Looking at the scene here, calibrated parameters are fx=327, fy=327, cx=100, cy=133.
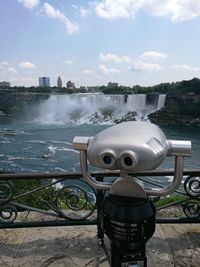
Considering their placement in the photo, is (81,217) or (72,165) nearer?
(81,217)

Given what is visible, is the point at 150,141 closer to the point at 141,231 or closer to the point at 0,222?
the point at 141,231

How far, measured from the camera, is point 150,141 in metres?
1.02

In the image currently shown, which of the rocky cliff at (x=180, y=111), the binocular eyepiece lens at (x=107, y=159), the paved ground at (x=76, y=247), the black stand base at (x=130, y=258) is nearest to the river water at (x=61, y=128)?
the rocky cliff at (x=180, y=111)

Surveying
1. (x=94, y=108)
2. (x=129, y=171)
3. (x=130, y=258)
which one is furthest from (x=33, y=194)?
(x=94, y=108)

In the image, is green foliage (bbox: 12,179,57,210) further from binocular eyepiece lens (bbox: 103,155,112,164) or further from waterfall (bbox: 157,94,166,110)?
waterfall (bbox: 157,94,166,110)

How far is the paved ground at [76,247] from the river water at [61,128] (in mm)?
20758

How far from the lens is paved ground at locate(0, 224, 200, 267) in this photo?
2.11m

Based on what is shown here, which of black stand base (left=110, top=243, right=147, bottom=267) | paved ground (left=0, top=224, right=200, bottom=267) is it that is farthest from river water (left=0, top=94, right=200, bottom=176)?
black stand base (left=110, top=243, right=147, bottom=267)

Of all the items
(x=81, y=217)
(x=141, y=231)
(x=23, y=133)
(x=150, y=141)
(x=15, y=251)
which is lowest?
(x=23, y=133)

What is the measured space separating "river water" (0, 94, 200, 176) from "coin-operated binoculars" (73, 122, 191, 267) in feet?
72.4

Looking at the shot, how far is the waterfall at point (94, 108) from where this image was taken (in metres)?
52.9

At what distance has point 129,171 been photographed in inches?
40.9

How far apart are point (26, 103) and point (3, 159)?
36520 mm

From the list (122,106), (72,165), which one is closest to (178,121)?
(122,106)
